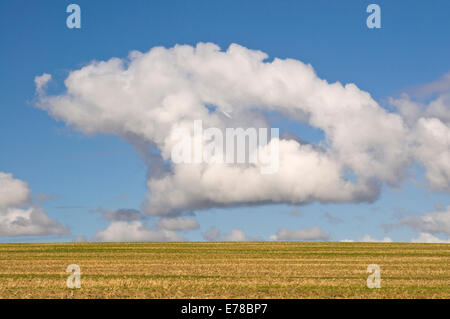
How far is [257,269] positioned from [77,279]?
45.3 feet

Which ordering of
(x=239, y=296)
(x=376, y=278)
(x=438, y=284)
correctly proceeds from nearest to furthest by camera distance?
(x=239, y=296) → (x=438, y=284) → (x=376, y=278)
